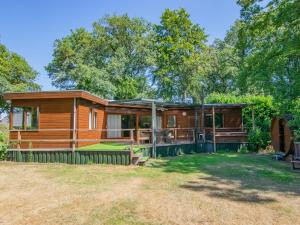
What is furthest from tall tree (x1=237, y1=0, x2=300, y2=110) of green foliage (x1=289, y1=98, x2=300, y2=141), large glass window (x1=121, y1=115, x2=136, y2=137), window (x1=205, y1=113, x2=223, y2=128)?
large glass window (x1=121, y1=115, x2=136, y2=137)

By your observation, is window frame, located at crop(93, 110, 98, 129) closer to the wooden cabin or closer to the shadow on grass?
the wooden cabin

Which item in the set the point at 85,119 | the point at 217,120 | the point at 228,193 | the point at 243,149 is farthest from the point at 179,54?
the point at 228,193

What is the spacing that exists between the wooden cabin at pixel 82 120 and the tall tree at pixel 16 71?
14.0 meters

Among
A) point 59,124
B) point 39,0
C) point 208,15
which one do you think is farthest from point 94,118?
point 208,15

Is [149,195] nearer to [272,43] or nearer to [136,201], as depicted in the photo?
[136,201]

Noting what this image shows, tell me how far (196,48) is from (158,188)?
21.3 meters

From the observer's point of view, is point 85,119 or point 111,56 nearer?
point 85,119

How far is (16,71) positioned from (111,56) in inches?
447

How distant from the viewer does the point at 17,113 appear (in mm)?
14000

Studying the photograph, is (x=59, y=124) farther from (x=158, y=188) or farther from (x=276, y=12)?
(x=276, y=12)

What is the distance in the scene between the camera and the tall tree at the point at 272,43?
32.7ft

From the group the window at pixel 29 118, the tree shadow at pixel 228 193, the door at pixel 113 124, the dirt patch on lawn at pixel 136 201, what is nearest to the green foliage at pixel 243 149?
the door at pixel 113 124

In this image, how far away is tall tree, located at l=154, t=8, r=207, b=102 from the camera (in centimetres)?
2352

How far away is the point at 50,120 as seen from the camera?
10.8 meters
